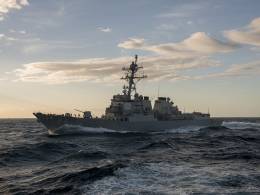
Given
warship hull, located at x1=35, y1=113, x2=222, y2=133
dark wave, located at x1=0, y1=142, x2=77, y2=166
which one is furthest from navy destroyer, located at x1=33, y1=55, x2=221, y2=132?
dark wave, located at x1=0, y1=142, x2=77, y2=166

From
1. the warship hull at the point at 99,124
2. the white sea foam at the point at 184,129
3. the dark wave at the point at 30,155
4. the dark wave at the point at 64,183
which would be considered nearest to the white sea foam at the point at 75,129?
the warship hull at the point at 99,124

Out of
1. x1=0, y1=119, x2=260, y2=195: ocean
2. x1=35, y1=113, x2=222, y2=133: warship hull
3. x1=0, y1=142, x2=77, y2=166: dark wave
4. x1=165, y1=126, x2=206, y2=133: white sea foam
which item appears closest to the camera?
x1=0, y1=119, x2=260, y2=195: ocean

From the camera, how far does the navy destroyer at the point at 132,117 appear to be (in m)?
50.1

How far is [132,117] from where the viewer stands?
175 feet

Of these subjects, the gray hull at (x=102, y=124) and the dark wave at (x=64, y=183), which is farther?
the gray hull at (x=102, y=124)

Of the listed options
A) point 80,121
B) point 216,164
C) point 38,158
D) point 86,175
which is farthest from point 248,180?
point 80,121

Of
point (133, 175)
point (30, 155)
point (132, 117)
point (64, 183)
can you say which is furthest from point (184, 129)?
point (64, 183)

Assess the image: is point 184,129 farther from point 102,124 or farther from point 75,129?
point 75,129

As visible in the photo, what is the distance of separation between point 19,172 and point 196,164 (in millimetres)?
9447

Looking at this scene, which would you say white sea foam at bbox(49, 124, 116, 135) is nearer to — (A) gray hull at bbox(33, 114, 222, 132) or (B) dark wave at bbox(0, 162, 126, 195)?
(A) gray hull at bbox(33, 114, 222, 132)

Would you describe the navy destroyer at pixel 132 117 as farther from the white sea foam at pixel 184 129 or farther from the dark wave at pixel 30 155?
A: the dark wave at pixel 30 155

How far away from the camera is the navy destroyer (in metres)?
50.1

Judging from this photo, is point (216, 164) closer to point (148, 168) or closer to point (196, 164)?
point (196, 164)

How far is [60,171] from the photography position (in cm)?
1850
